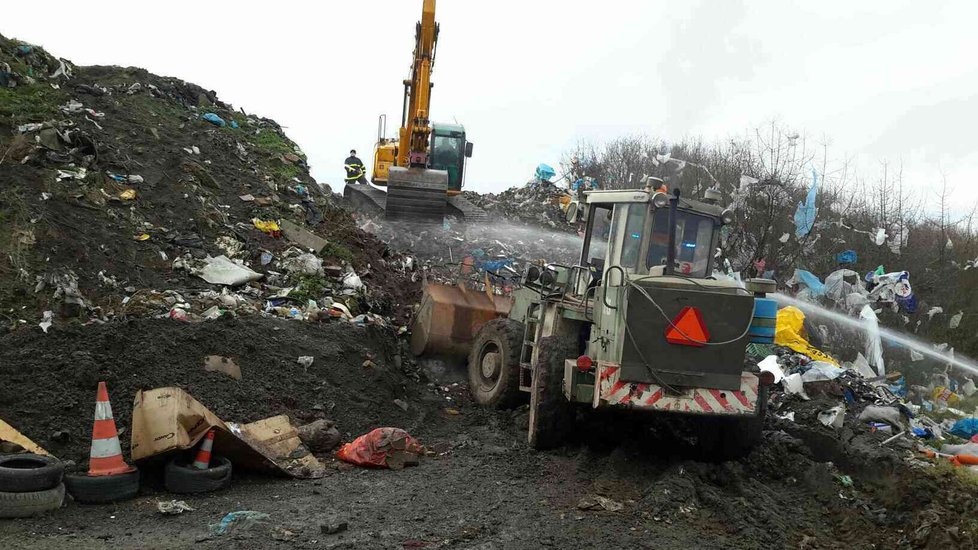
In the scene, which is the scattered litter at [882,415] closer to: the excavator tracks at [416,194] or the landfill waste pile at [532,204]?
the excavator tracks at [416,194]

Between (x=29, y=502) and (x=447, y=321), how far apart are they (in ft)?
17.7

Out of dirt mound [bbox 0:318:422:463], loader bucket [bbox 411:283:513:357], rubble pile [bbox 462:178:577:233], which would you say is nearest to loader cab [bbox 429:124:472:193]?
rubble pile [bbox 462:178:577:233]

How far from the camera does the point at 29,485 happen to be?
16.1 feet

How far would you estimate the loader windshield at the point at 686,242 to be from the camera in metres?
6.59

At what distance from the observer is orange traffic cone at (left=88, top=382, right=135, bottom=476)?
534cm

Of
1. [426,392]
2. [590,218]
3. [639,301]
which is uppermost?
[590,218]

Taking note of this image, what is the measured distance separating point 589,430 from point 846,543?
2413 mm

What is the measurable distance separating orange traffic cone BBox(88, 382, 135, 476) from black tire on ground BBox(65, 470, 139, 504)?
0.05 metres

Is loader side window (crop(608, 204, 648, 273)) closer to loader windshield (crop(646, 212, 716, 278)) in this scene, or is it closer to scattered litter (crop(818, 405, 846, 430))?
loader windshield (crop(646, 212, 716, 278))

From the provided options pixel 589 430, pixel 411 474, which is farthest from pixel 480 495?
pixel 589 430

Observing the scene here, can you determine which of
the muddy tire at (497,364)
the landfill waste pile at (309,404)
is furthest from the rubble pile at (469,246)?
the muddy tire at (497,364)

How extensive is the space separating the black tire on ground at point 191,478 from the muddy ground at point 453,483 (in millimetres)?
70

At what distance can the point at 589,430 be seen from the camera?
7.11 meters

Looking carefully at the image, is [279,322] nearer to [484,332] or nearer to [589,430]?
[484,332]
